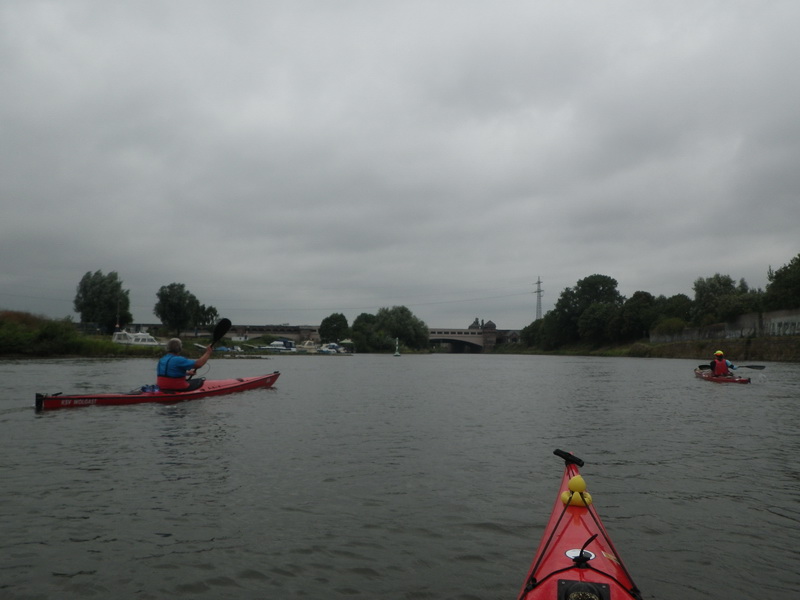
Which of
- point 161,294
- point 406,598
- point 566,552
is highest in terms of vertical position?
point 161,294

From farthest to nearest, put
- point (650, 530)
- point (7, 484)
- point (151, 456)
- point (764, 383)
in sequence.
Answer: point (764, 383) → point (151, 456) → point (7, 484) → point (650, 530)

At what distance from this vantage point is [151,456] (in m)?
11.9

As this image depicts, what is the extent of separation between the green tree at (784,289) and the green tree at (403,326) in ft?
255

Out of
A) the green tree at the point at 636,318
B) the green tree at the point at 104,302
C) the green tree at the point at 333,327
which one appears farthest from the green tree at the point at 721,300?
the green tree at the point at 104,302

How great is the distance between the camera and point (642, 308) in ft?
364

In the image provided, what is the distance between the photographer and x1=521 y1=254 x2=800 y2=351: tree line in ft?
229

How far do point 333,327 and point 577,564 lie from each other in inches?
5594

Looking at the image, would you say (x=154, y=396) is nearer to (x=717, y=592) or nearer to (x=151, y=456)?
(x=151, y=456)

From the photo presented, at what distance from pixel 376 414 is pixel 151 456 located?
27.3 feet

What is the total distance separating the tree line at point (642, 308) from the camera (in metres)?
69.9

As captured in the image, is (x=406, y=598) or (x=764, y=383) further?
(x=764, y=383)

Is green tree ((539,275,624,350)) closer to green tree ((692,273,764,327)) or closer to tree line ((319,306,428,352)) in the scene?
tree line ((319,306,428,352))

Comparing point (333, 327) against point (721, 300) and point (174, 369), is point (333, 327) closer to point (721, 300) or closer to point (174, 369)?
point (721, 300)

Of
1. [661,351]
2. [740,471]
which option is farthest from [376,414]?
[661,351]
